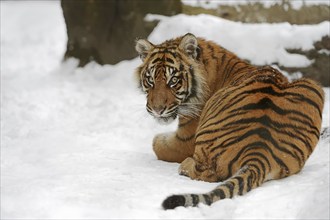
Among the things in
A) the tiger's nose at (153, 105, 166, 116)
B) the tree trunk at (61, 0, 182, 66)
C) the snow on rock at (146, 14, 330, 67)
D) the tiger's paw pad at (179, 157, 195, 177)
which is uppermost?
the tiger's nose at (153, 105, 166, 116)

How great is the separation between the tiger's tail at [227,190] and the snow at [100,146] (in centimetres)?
5

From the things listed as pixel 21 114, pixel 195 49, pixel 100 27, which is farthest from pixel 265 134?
pixel 100 27

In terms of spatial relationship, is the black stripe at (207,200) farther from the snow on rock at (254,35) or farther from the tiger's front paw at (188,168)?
the snow on rock at (254,35)

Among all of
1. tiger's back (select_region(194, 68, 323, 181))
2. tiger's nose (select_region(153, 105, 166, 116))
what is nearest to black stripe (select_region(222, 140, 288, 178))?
tiger's back (select_region(194, 68, 323, 181))

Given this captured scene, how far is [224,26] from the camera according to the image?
30.6 ft

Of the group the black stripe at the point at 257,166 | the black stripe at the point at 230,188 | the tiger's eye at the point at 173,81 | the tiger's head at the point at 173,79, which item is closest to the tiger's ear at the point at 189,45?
the tiger's head at the point at 173,79

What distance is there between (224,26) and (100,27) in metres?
2.02

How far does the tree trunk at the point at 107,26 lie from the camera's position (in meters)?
9.79

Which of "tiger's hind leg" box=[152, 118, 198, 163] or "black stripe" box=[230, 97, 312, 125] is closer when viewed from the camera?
"black stripe" box=[230, 97, 312, 125]

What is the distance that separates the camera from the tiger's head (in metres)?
5.59

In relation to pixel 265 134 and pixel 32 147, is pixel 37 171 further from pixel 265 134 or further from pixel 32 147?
A: pixel 265 134

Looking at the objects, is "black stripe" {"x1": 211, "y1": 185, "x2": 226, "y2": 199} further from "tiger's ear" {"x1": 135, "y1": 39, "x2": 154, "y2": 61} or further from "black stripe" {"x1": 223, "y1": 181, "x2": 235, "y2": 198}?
"tiger's ear" {"x1": 135, "y1": 39, "x2": 154, "y2": 61}

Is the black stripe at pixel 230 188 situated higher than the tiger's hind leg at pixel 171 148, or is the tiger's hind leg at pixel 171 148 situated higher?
the black stripe at pixel 230 188

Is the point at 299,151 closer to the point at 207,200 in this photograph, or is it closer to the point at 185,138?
the point at 207,200
